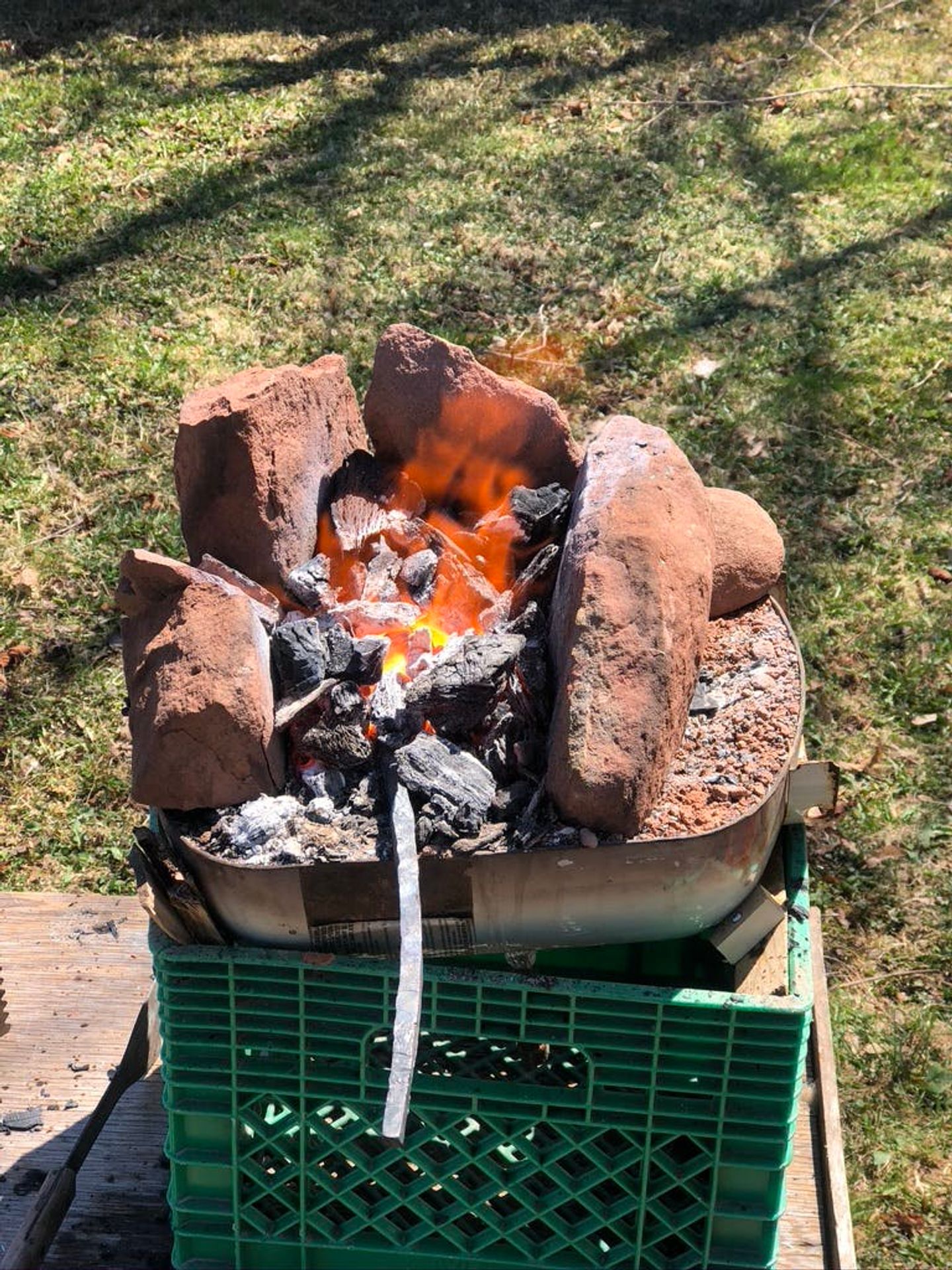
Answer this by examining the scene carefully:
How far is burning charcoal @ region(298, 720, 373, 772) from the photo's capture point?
2.01 meters

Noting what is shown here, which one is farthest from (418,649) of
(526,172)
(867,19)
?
(867,19)

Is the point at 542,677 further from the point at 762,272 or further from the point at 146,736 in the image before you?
the point at 762,272

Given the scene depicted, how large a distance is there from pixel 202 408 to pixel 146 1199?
146 centimetres

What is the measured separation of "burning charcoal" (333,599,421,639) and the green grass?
1.52 m

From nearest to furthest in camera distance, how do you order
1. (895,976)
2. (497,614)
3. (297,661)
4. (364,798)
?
(364,798), (297,661), (497,614), (895,976)

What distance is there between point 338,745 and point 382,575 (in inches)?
19.0

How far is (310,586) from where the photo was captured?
2.31 meters

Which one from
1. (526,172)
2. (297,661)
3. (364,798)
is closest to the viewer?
(364,798)

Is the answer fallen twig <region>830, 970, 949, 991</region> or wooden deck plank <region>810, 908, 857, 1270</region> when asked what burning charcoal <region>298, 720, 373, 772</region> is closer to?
wooden deck plank <region>810, 908, 857, 1270</region>

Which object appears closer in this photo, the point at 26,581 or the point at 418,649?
the point at 418,649

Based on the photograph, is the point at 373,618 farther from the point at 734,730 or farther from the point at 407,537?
the point at 734,730

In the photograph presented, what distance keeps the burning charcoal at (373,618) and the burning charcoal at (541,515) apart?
0.27 meters

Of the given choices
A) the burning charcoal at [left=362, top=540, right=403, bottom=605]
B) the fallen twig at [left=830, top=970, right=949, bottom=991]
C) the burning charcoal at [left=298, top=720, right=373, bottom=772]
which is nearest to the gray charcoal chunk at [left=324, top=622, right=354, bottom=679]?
the burning charcoal at [left=298, top=720, right=373, bottom=772]

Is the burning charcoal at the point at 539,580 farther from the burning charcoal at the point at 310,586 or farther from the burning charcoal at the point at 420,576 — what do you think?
the burning charcoal at the point at 310,586
